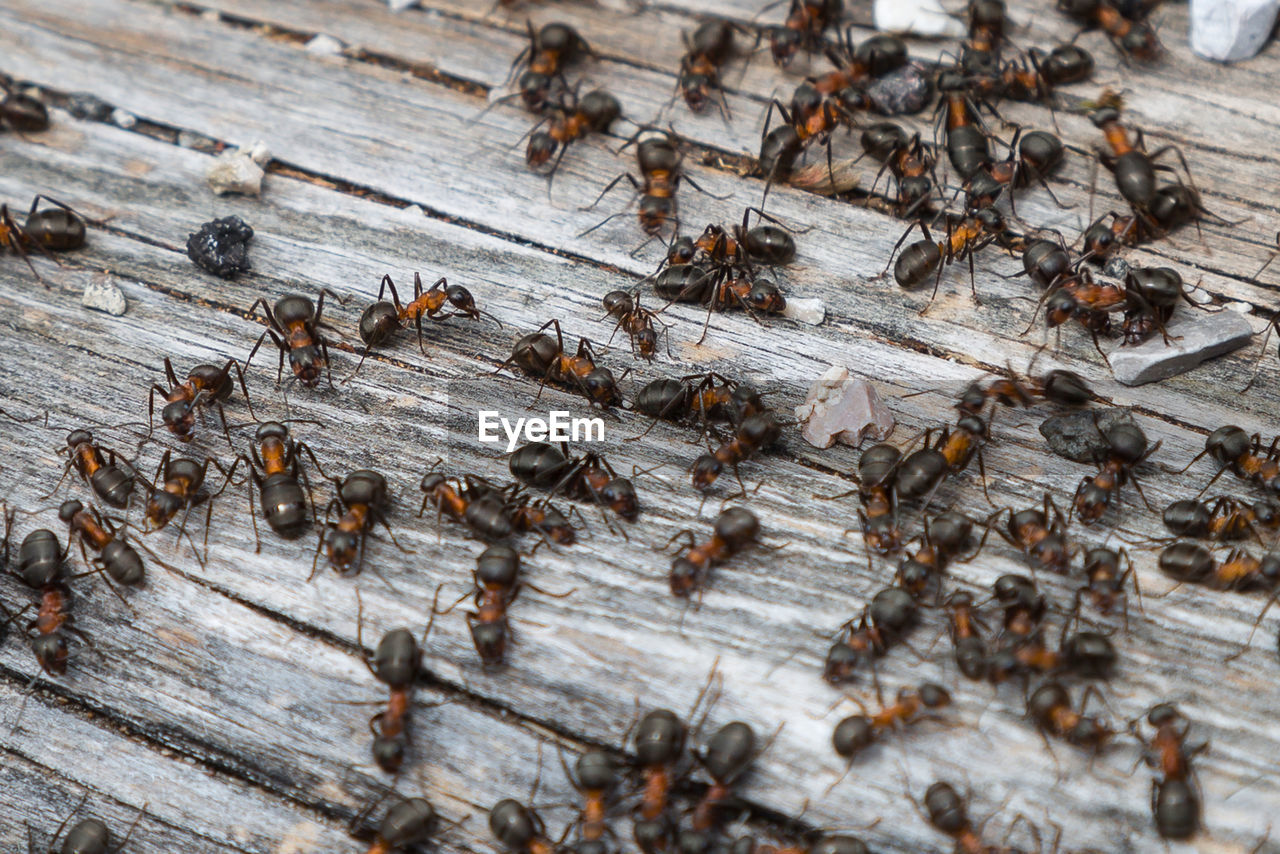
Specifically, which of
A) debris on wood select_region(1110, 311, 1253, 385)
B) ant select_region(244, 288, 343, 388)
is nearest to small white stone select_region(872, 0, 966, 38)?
debris on wood select_region(1110, 311, 1253, 385)

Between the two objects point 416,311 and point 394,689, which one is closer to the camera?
point 394,689

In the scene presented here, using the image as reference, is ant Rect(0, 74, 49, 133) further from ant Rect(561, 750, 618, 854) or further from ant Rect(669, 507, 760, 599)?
ant Rect(561, 750, 618, 854)

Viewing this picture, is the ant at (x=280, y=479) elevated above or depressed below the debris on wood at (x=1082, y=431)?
below

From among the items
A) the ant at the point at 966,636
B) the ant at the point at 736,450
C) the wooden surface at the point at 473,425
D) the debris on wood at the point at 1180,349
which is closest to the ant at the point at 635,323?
the wooden surface at the point at 473,425

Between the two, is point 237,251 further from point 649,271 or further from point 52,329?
point 649,271

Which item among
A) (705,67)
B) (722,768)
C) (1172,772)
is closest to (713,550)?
(722,768)

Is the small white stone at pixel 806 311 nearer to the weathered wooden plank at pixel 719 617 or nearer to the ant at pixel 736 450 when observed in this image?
the ant at pixel 736 450

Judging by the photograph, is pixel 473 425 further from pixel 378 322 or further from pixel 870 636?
pixel 870 636
